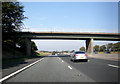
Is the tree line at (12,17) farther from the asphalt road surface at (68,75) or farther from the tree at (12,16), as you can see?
the asphalt road surface at (68,75)

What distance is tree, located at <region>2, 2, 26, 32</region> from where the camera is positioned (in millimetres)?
25403

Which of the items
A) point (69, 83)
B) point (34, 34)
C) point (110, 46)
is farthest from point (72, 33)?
point (110, 46)

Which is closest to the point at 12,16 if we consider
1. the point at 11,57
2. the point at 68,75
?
the point at 11,57

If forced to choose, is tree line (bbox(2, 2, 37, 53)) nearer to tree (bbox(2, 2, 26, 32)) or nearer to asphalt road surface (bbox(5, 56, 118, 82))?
tree (bbox(2, 2, 26, 32))

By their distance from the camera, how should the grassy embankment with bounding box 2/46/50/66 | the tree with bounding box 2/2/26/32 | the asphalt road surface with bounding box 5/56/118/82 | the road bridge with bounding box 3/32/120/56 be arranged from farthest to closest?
the road bridge with bounding box 3/32/120/56, the tree with bounding box 2/2/26/32, the grassy embankment with bounding box 2/46/50/66, the asphalt road surface with bounding box 5/56/118/82

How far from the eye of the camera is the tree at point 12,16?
25403 mm

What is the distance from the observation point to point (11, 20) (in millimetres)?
27172

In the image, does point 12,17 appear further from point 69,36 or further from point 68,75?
point 68,75

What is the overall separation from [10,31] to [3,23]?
345 cm

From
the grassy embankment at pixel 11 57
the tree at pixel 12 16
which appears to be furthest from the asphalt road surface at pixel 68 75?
the tree at pixel 12 16

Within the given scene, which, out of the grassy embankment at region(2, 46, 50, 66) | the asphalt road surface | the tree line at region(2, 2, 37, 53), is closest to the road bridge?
the grassy embankment at region(2, 46, 50, 66)

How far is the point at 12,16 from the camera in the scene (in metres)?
27.8

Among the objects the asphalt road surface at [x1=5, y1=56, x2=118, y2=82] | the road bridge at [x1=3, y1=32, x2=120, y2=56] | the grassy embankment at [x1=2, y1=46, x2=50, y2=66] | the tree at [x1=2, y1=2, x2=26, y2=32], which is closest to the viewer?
the asphalt road surface at [x1=5, y1=56, x2=118, y2=82]

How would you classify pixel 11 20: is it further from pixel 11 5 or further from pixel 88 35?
pixel 88 35
